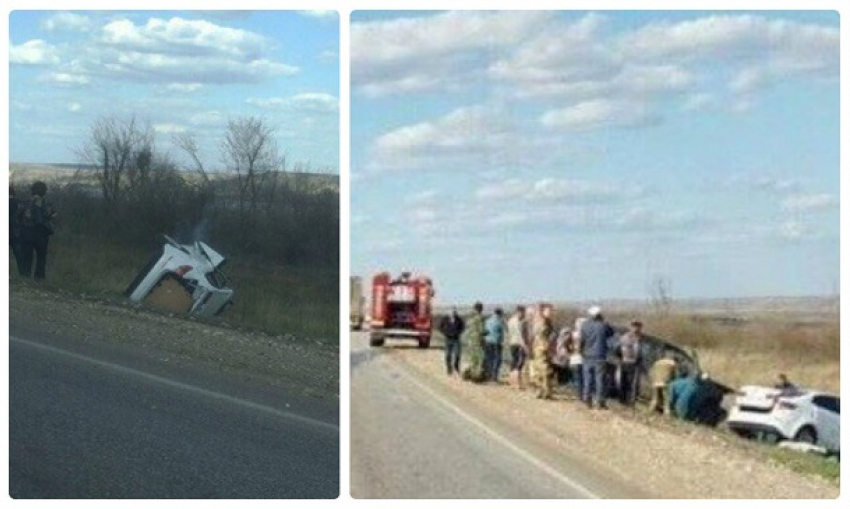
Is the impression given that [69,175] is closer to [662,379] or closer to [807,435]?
[662,379]

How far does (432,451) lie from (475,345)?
18.5 inches

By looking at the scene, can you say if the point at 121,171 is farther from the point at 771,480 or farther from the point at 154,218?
the point at 771,480

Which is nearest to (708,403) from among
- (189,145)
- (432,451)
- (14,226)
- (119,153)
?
(432,451)

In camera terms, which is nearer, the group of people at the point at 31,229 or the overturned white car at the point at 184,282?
the group of people at the point at 31,229

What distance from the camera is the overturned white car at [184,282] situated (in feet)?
22.1

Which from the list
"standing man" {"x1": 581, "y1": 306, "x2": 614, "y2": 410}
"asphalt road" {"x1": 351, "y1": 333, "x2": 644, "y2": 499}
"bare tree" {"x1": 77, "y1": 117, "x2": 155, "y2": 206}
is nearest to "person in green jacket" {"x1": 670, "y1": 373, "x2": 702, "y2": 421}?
"standing man" {"x1": 581, "y1": 306, "x2": 614, "y2": 410}

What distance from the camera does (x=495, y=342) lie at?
641cm

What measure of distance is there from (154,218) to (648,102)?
2.16 meters

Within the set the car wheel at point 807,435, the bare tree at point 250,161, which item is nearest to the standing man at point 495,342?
the bare tree at point 250,161

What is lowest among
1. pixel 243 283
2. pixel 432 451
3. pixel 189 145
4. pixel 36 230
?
pixel 432 451

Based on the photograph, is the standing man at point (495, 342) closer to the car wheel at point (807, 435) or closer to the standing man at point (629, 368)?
the standing man at point (629, 368)

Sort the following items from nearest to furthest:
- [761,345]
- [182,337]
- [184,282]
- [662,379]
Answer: [761,345]
[662,379]
[184,282]
[182,337]

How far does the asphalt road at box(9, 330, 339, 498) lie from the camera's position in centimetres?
636

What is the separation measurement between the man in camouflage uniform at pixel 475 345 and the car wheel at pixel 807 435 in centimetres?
124
